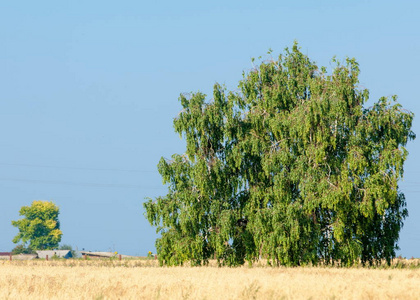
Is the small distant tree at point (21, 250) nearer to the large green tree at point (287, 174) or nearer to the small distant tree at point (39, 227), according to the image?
the small distant tree at point (39, 227)

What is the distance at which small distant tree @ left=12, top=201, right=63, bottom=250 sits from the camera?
463ft

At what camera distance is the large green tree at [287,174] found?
44062 millimetres

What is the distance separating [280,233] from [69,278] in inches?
748

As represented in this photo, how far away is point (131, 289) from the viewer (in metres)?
22.6

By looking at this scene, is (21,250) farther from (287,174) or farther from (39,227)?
(287,174)

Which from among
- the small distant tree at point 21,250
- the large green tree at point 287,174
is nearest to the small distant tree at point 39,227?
the small distant tree at point 21,250

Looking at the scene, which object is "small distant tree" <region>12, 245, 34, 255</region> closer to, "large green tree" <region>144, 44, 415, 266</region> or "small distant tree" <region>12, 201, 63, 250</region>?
"small distant tree" <region>12, 201, 63, 250</region>

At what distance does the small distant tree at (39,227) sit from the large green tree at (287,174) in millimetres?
98047

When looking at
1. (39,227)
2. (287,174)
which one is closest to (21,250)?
(39,227)

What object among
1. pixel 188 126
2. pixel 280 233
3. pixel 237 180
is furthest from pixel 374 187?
pixel 188 126

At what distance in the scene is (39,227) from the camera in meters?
142

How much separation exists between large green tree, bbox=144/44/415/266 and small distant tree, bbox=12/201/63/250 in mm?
98047

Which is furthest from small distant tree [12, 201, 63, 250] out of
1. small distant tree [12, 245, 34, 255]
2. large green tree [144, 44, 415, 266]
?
large green tree [144, 44, 415, 266]

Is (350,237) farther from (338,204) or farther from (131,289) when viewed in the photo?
(131,289)
